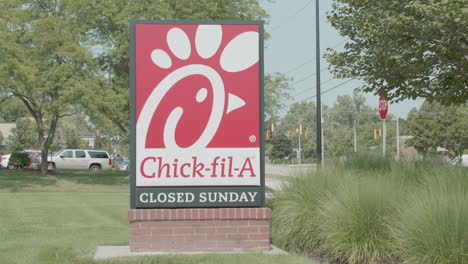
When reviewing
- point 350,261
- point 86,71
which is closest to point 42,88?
point 86,71

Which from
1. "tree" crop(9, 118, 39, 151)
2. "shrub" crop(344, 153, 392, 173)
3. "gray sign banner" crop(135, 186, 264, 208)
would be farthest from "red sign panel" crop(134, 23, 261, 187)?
"tree" crop(9, 118, 39, 151)

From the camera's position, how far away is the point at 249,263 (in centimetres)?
716

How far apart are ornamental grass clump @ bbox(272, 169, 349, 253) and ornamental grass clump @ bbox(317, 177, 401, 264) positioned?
0.44 m

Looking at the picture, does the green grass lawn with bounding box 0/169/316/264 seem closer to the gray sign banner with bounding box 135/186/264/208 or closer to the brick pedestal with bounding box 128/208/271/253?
the brick pedestal with bounding box 128/208/271/253

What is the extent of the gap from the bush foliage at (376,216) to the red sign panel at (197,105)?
1150 mm

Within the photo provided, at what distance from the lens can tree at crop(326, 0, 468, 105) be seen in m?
15.1

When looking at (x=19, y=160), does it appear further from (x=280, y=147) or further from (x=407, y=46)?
(x=280, y=147)

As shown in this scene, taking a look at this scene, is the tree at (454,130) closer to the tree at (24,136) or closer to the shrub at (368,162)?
the tree at (24,136)

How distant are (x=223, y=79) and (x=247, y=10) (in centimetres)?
2466

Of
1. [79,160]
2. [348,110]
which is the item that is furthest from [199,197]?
[348,110]

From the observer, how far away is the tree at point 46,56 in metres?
26.4

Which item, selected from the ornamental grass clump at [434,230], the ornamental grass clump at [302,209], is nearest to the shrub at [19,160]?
the ornamental grass clump at [302,209]

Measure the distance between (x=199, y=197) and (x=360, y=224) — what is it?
2261 mm

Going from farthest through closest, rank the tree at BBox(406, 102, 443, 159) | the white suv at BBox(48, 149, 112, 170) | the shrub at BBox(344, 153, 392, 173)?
the tree at BBox(406, 102, 443, 159)
the white suv at BBox(48, 149, 112, 170)
the shrub at BBox(344, 153, 392, 173)
